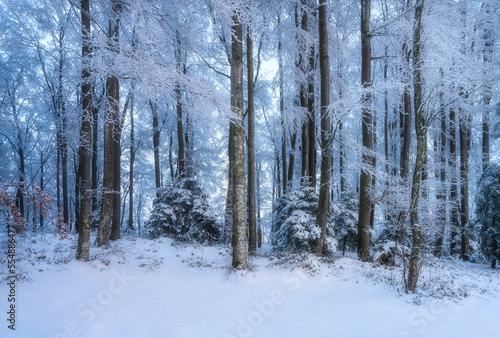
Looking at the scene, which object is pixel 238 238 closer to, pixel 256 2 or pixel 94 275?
pixel 94 275

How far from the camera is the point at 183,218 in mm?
13211

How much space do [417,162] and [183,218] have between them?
404 inches

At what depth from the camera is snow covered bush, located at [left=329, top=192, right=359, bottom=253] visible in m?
10.6

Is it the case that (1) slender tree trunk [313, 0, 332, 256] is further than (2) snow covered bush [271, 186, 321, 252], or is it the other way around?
(2) snow covered bush [271, 186, 321, 252]

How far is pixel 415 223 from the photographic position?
5.67m

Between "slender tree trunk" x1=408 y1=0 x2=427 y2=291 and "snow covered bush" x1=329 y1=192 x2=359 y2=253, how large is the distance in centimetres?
419

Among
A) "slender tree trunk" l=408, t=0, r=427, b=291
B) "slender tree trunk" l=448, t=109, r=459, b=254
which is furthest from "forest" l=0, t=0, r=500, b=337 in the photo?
"slender tree trunk" l=448, t=109, r=459, b=254

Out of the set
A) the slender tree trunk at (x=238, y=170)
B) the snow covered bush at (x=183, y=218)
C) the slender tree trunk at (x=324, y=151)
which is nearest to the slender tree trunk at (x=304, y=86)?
the slender tree trunk at (x=324, y=151)

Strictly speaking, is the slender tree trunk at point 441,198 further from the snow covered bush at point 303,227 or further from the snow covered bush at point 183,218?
the snow covered bush at point 183,218

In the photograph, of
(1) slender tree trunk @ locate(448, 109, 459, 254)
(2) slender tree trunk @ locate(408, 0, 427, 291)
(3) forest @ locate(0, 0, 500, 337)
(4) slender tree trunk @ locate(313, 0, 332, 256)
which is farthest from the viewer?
(1) slender tree trunk @ locate(448, 109, 459, 254)

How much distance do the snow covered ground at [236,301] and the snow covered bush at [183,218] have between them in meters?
4.75

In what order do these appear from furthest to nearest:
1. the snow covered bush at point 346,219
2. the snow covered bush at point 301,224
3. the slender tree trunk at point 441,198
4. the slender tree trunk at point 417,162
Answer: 1. the snow covered bush at point 346,219
2. the slender tree trunk at point 441,198
3. the snow covered bush at point 301,224
4. the slender tree trunk at point 417,162

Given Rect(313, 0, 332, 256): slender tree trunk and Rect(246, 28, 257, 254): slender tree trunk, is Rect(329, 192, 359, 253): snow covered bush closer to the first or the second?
Rect(313, 0, 332, 256): slender tree trunk

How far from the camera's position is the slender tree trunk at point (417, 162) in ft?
17.7
